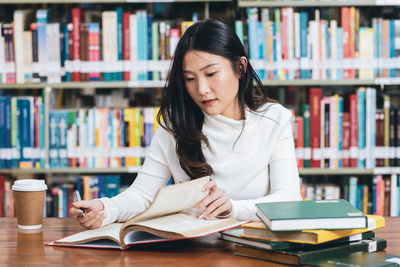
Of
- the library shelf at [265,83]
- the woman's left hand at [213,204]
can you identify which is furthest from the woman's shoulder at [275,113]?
the library shelf at [265,83]

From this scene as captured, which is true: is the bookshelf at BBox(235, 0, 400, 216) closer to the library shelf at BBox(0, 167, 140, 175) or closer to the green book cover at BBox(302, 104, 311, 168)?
the green book cover at BBox(302, 104, 311, 168)

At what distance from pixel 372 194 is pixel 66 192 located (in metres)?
1.45

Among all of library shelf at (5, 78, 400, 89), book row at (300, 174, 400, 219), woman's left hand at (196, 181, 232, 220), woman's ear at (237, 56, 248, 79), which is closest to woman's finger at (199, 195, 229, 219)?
woman's left hand at (196, 181, 232, 220)


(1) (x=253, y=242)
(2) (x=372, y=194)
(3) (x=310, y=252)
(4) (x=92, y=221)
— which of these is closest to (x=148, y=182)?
(4) (x=92, y=221)

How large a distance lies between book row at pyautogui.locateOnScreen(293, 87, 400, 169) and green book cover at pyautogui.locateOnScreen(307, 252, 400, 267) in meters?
1.74

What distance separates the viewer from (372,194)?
2.90 m

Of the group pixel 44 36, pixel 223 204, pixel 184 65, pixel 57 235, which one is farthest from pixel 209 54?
pixel 44 36

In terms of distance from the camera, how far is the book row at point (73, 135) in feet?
9.27

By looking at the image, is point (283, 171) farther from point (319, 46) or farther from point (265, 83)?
point (319, 46)

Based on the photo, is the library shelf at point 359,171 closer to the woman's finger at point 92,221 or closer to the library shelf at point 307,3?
the library shelf at point 307,3

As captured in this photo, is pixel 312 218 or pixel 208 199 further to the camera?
pixel 208 199

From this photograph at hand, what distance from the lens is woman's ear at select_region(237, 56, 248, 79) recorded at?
1.74 meters

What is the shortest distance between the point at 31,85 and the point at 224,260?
1.93 metres

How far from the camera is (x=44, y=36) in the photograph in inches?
111
